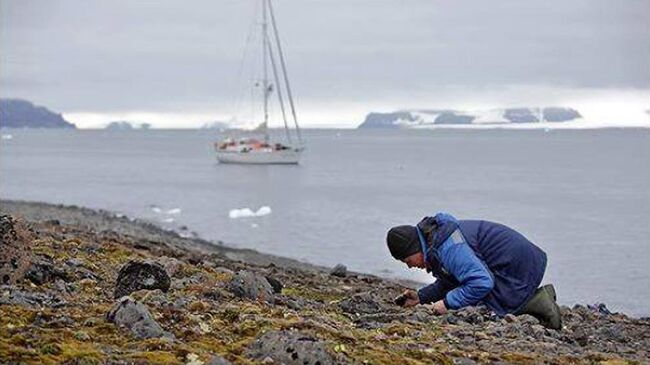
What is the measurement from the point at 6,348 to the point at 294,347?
189 centimetres

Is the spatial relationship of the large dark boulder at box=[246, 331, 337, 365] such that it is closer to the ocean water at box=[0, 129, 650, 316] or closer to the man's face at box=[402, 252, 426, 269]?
the man's face at box=[402, 252, 426, 269]

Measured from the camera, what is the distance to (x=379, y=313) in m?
10.0

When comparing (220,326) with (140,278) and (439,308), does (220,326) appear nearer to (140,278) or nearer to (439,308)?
(140,278)

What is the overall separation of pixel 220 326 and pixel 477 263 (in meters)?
2.73

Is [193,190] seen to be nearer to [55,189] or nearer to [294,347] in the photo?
[55,189]

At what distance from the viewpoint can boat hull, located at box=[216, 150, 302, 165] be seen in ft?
365

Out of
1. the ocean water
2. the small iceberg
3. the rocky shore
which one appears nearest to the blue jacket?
the rocky shore

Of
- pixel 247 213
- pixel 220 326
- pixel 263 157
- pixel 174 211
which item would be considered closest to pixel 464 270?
pixel 220 326

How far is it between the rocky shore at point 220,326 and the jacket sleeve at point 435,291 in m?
0.31

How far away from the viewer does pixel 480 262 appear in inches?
387

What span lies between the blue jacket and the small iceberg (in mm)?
43890

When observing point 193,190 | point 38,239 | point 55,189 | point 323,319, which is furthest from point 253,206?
point 323,319

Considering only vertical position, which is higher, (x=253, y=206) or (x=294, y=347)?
(x=294, y=347)

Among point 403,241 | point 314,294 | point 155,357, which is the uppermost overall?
point 403,241
